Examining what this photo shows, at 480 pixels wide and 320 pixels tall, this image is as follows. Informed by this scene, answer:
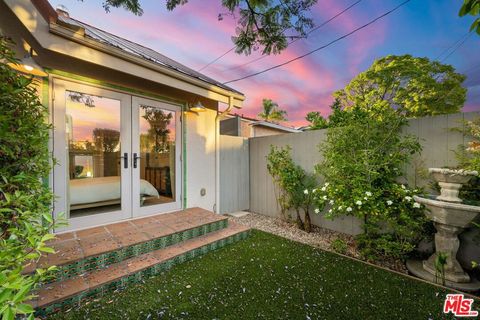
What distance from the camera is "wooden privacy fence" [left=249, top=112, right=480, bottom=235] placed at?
260 cm

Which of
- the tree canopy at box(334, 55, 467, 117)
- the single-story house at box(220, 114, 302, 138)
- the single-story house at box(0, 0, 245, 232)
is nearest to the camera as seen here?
the single-story house at box(0, 0, 245, 232)

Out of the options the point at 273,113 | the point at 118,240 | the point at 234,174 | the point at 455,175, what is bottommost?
the point at 118,240

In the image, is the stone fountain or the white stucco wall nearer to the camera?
the stone fountain

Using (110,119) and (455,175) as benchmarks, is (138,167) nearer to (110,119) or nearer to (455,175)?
(110,119)

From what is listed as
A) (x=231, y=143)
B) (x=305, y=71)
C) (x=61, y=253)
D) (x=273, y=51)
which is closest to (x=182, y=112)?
(x=231, y=143)

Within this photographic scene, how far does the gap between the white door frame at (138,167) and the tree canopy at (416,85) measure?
9433 mm

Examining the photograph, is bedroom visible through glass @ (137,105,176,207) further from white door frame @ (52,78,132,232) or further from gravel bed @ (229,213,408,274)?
gravel bed @ (229,213,408,274)

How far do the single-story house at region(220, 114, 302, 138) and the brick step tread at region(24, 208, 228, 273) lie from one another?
5.84 metres

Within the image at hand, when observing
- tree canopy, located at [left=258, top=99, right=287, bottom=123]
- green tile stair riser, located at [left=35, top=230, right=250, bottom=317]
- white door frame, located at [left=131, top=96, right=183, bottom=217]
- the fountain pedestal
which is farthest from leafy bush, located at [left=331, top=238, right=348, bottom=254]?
tree canopy, located at [left=258, top=99, right=287, bottom=123]

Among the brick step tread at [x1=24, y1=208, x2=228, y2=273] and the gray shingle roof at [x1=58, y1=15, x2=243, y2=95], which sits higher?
the gray shingle roof at [x1=58, y1=15, x2=243, y2=95]

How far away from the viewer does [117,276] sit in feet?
6.84

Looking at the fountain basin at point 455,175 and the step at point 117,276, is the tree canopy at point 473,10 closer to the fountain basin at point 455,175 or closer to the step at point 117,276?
the fountain basin at point 455,175
